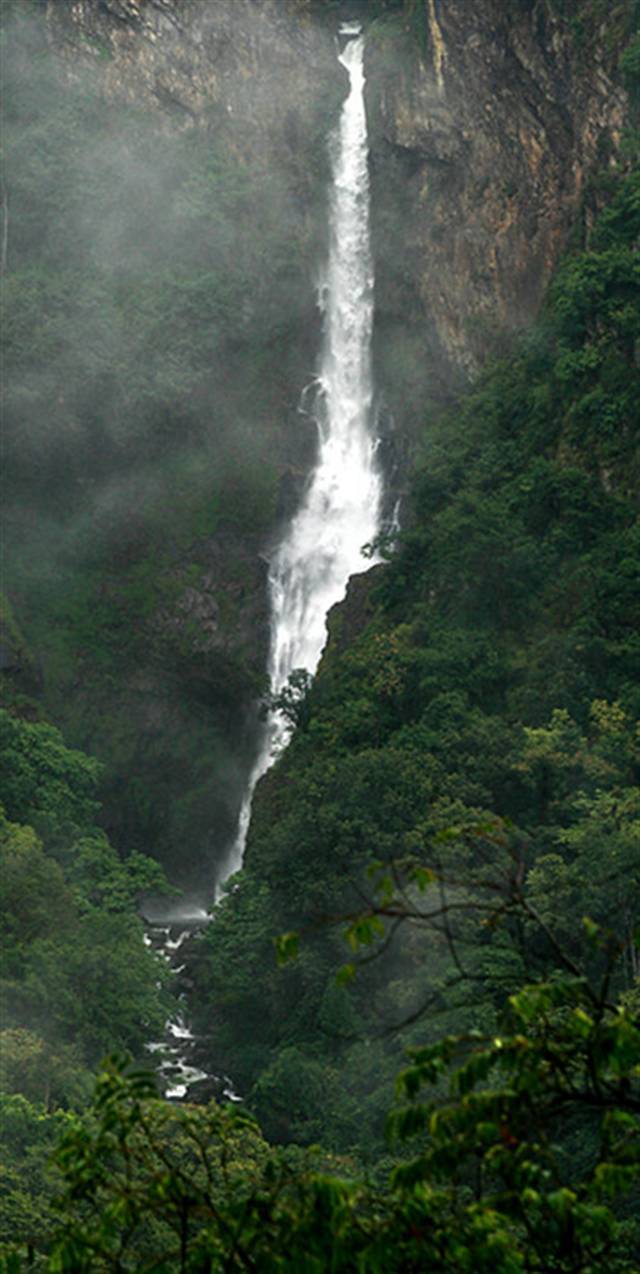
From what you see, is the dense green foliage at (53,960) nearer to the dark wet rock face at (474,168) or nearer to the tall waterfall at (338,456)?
the tall waterfall at (338,456)

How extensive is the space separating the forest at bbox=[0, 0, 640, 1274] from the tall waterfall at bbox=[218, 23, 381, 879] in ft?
1.89

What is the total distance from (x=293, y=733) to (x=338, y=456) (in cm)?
1042

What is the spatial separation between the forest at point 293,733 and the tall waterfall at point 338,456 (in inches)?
Result: 22.7

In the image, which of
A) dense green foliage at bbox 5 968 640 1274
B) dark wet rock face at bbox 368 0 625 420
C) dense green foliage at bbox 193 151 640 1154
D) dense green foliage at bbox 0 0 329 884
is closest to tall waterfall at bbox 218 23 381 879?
dense green foliage at bbox 0 0 329 884

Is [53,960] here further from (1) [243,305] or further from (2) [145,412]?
(1) [243,305]

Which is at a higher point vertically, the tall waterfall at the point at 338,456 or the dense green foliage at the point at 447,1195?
the tall waterfall at the point at 338,456

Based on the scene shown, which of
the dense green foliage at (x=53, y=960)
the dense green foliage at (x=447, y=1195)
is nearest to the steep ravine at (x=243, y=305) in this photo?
the dense green foliage at (x=53, y=960)

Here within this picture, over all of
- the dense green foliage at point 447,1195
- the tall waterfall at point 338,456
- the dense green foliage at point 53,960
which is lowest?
A: the dense green foliage at point 447,1195

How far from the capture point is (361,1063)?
2558 centimetres

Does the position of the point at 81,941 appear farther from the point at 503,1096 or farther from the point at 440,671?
the point at 503,1096

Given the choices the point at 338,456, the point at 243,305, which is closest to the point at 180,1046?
the point at 338,456

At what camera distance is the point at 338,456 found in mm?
45500

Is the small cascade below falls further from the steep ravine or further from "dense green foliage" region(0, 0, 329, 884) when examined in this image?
"dense green foliage" region(0, 0, 329, 884)

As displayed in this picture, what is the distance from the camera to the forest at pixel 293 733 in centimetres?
688
